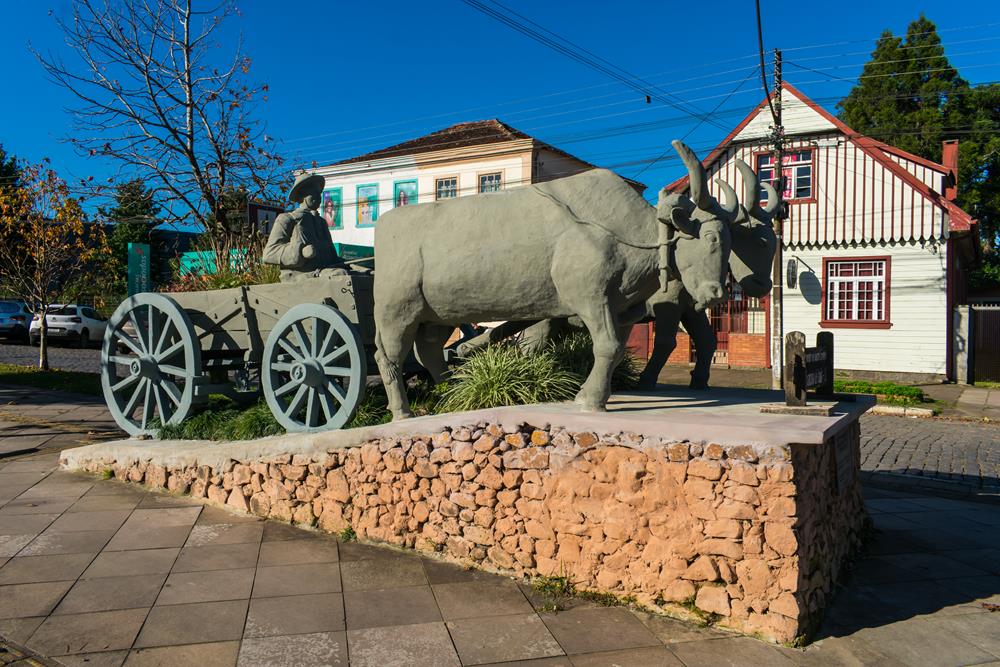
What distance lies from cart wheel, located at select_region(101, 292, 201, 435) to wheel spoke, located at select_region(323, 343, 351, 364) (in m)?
1.66

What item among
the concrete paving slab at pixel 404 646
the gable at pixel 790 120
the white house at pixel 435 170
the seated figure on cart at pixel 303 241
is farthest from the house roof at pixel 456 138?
the concrete paving slab at pixel 404 646

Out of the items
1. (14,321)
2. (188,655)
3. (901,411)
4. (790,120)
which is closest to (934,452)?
(901,411)

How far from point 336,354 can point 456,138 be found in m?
20.0

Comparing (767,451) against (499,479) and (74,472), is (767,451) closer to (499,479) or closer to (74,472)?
(499,479)

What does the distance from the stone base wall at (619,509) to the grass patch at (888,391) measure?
938 cm

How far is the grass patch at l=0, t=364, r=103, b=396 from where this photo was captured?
13.5 metres

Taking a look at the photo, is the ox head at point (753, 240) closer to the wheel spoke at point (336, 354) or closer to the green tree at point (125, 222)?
the wheel spoke at point (336, 354)

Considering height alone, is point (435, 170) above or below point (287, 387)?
above

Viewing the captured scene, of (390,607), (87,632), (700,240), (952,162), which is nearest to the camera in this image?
(87,632)

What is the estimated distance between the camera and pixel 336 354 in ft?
19.5

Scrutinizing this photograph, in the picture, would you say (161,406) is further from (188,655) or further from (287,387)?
(188,655)

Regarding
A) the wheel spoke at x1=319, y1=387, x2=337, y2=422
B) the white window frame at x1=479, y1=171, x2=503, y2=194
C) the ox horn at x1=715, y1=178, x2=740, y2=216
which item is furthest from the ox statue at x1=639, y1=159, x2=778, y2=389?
the white window frame at x1=479, y1=171, x2=503, y2=194

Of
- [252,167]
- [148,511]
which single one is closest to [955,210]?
[252,167]

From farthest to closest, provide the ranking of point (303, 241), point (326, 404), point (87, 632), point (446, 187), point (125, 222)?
point (446, 187) → point (125, 222) → point (303, 241) → point (326, 404) → point (87, 632)
